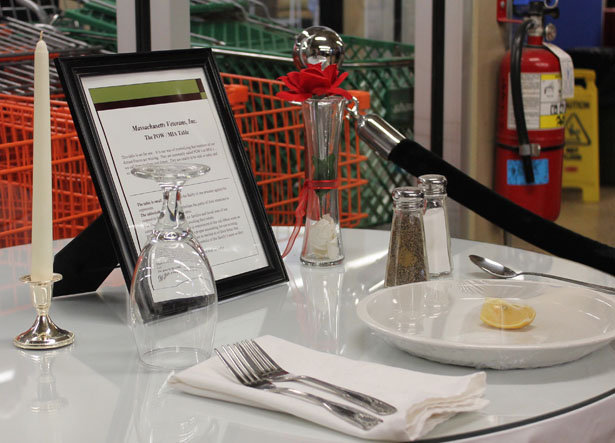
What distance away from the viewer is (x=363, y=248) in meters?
1.49

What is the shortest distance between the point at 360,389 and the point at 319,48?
73 centimetres

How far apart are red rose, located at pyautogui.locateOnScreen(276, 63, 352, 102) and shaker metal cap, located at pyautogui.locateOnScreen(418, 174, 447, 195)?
0.63ft

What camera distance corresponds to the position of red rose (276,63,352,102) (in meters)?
1.29

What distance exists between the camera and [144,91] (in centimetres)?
117

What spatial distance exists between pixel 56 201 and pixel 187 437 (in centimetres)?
152

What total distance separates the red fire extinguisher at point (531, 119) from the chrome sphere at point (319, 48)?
2.38m

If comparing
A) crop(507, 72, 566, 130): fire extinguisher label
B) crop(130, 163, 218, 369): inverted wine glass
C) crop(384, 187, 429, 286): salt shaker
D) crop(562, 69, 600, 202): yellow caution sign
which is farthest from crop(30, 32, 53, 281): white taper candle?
crop(562, 69, 600, 202): yellow caution sign

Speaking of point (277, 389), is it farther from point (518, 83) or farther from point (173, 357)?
point (518, 83)

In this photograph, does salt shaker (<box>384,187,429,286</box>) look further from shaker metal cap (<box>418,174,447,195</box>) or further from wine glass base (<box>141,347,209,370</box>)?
wine glass base (<box>141,347,209,370</box>)

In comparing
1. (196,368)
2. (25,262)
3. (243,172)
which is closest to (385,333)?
(196,368)

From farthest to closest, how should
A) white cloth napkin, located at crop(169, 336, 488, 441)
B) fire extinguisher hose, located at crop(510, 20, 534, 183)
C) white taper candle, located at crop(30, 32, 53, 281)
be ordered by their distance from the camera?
fire extinguisher hose, located at crop(510, 20, 534, 183) → white taper candle, located at crop(30, 32, 53, 281) → white cloth napkin, located at crop(169, 336, 488, 441)

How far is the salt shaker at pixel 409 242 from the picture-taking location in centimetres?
117

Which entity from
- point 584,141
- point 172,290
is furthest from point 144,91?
point 584,141

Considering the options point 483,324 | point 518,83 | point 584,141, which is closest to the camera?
point 483,324
